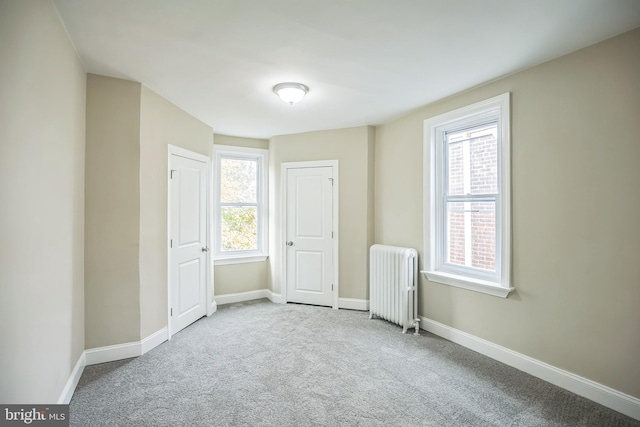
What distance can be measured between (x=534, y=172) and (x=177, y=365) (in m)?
3.48

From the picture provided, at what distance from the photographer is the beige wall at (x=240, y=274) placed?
4.61 meters

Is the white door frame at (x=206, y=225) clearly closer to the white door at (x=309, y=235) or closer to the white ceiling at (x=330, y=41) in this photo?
the white ceiling at (x=330, y=41)

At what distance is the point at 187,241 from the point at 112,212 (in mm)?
1004

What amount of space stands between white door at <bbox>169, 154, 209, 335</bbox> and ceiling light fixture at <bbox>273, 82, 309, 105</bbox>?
1.40 m

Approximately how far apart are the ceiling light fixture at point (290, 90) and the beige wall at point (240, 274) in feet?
6.44

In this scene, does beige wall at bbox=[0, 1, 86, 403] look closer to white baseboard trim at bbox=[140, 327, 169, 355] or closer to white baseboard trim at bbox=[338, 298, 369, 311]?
white baseboard trim at bbox=[140, 327, 169, 355]

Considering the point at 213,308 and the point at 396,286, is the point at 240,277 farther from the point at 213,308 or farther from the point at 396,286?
the point at 396,286

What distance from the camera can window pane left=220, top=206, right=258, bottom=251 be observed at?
4.76m

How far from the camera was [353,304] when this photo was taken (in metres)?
4.32

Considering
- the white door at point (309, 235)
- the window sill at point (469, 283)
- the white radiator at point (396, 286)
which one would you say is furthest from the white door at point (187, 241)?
the window sill at point (469, 283)

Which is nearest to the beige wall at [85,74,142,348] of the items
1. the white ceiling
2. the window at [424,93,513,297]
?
the white ceiling

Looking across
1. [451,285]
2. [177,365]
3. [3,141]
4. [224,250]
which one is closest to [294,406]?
[177,365]

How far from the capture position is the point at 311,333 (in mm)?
3492

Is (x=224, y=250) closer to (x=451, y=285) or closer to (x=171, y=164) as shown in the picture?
(x=171, y=164)
